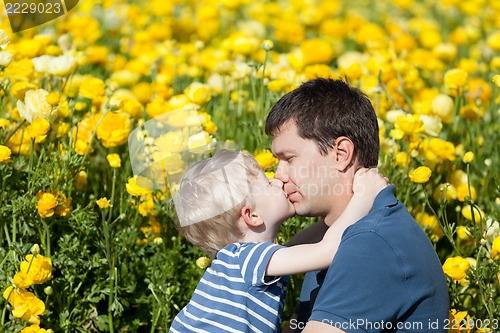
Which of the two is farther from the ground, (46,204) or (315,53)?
(46,204)

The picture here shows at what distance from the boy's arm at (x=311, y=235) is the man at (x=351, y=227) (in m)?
0.13

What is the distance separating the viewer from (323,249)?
2328 millimetres

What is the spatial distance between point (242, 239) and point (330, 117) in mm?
425

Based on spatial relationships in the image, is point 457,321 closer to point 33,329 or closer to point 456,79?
point 33,329

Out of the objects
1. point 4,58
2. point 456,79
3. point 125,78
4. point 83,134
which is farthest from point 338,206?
point 125,78

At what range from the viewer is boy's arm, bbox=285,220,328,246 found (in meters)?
2.73

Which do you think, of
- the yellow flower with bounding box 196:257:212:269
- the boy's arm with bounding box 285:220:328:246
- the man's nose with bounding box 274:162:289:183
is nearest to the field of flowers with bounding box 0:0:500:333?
the yellow flower with bounding box 196:257:212:269

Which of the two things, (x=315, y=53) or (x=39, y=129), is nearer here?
(x=39, y=129)

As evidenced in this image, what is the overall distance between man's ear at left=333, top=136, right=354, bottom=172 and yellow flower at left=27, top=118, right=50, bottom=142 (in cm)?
100

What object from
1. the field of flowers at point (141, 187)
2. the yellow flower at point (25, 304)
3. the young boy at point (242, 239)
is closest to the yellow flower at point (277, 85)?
the field of flowers at point (141, 187)

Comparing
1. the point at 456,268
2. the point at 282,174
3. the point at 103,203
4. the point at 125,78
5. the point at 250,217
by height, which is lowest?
the point at 125,78

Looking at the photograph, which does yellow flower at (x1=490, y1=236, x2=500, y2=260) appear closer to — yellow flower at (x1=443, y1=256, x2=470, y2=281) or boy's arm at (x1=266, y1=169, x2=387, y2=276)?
yellow flower at (x1=443, y1=256, x2=470, y2=281)

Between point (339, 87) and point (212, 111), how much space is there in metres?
1.73

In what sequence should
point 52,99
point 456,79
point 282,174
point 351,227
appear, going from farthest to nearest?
point 456,79, point 52,99, point 282,174, point 351,227
